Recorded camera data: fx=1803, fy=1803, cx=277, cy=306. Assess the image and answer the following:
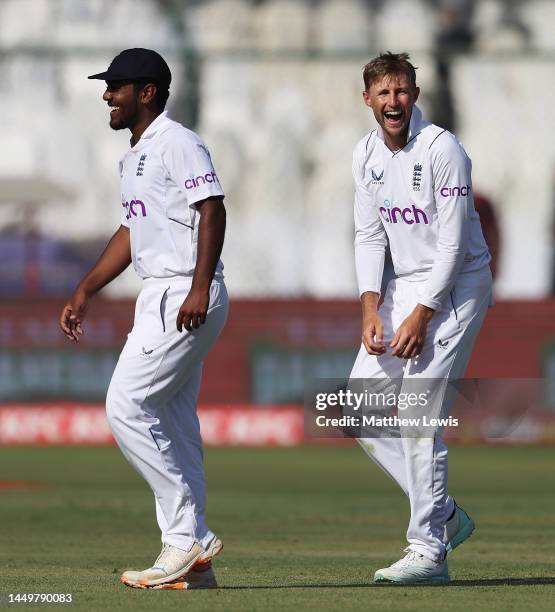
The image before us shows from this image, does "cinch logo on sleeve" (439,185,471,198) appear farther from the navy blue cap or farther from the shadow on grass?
the shadow on grass

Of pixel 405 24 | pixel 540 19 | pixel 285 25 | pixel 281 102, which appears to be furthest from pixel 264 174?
pixel 540 19

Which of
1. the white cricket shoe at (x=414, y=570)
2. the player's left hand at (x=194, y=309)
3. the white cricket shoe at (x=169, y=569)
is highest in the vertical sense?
the player's left hand at (x=194, y=309)

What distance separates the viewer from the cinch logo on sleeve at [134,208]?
6.80 m

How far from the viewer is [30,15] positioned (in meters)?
27.9

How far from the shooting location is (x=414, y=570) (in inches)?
271

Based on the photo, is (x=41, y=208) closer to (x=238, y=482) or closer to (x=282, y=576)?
(x=238, y=482)

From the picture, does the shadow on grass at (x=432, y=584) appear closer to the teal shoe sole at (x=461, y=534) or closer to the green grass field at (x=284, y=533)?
the green grass field at (x=284, y=533)

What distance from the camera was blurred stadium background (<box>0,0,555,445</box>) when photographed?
64.2 feet

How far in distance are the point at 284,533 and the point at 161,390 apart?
3222 millimetres

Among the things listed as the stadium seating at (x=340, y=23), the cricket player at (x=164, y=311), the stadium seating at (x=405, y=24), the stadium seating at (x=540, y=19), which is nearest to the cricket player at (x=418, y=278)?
the cricket player at (x=164, y=311)

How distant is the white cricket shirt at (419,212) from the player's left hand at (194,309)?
29.7 inches

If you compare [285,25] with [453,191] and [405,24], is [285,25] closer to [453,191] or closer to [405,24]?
[405,24]

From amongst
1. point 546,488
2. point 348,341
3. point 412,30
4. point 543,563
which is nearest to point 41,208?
point 348,341

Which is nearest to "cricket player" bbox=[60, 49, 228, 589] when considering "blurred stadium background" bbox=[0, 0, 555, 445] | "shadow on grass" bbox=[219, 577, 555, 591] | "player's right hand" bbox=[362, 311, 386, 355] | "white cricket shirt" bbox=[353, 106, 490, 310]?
Result: "shadow on grass" bbox=[219, 577, 555, 591]
